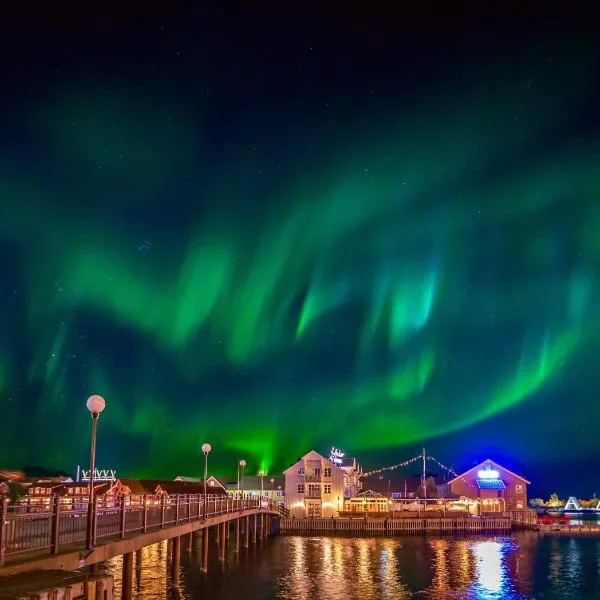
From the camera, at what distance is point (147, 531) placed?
3166 cm

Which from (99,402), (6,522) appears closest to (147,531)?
(99,402)

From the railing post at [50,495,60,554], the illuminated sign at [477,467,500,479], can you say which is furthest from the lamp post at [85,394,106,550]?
the illuminated sign at [477,467,500,479]

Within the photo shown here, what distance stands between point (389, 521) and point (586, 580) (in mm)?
40625

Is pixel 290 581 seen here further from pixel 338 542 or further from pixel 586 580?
pixel 338 542

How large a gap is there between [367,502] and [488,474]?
67.4 feet

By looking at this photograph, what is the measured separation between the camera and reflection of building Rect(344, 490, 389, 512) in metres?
113

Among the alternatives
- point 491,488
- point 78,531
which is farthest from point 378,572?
point 491,488

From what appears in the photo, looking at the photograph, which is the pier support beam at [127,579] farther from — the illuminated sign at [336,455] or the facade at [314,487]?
the illuminated sign at [336,455]

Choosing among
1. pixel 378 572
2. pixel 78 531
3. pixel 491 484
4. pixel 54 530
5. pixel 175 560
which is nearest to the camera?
pixel 54 530

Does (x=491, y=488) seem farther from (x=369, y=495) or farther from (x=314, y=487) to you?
(x=314, y=487)

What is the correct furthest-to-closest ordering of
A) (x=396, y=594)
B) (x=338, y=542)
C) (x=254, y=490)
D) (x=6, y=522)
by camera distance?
(x=254, y=490)
(x=338, y=542)
(x=396, y=594)
(x=6, y=522)

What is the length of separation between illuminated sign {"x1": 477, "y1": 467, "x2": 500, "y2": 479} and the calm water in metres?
37.2

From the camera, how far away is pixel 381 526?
92.2 metres

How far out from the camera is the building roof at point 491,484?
384 ft
